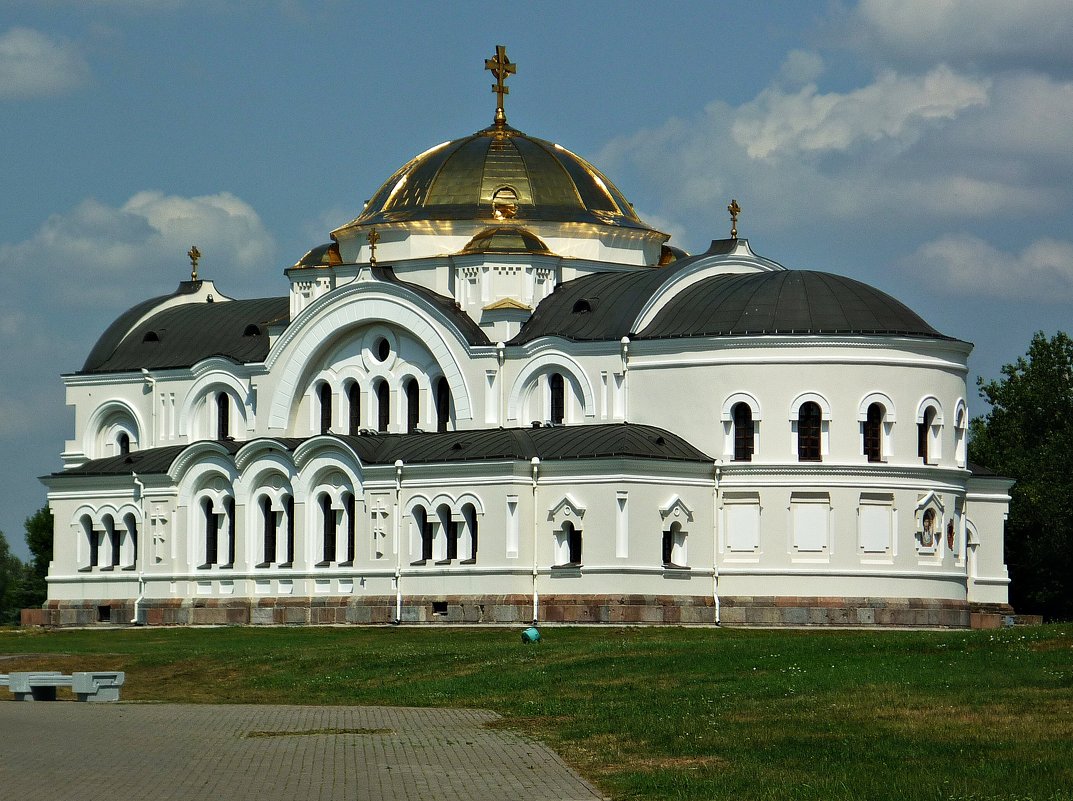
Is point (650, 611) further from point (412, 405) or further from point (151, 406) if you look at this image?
point (151, 406)

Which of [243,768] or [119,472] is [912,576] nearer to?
[119,472]

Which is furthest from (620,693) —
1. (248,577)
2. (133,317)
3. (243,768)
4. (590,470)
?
(133,317)

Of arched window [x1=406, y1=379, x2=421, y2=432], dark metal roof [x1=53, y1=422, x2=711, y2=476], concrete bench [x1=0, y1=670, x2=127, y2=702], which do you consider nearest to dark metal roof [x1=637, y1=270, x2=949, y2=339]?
dark metal roof [x1=53, y1=422, x2=711, y2=476]

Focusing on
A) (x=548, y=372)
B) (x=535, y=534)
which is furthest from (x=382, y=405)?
(x=535, y=534)

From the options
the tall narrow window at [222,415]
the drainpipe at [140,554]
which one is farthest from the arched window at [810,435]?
the drainpipe at [140,554]

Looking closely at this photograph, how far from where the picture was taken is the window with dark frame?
2702 inches

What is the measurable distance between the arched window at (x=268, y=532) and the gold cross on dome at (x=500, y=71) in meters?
19.1

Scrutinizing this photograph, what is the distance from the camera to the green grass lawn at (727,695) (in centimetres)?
2584

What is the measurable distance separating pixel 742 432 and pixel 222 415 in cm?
2194

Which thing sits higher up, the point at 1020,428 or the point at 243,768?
the point at 1020,428

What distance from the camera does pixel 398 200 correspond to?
8119 centimetres

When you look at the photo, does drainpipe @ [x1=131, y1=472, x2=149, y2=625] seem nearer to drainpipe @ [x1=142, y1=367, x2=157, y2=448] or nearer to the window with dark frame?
drainpipe @ [x1=142, y1=367, x2=157, y2=448]

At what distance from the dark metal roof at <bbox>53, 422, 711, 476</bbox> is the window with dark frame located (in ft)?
3.62

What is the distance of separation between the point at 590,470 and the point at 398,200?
60.9 feet
